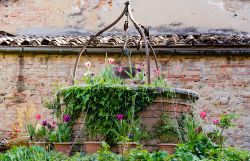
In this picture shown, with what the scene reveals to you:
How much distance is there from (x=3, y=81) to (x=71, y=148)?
16.1ft

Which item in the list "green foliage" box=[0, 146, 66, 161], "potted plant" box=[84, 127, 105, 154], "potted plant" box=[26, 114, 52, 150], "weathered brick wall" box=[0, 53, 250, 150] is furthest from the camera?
"weathered brick wall" box=[0, 53, 250, 150]

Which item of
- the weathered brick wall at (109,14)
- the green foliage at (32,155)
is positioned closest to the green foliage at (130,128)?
the green foliage at (32,155)

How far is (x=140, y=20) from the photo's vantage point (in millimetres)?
11727

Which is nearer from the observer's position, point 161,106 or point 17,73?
point 161,106

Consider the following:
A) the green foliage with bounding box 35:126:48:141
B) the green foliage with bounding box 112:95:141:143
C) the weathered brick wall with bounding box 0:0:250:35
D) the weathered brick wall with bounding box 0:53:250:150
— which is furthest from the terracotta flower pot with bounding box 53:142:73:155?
the weathered brick wall with bounding box 0:0:250:35

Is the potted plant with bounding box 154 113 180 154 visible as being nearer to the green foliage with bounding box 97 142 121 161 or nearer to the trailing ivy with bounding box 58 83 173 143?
the trailing ivy with bounding box 58 83 173 143

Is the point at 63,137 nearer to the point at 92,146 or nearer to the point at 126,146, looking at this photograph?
the point at 92,146

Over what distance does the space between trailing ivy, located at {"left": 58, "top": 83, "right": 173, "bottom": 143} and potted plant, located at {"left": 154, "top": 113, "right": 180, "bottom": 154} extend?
243 mm

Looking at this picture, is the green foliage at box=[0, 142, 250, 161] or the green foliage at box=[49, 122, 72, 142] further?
the green foliage at box=[49, 122, 72, 142]

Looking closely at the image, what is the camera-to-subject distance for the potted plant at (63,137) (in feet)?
18.7

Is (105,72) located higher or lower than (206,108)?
Result: higher

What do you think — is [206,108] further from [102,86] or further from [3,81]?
[102,86]

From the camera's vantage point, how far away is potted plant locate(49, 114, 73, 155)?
225 inches

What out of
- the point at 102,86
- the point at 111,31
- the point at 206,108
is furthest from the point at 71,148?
the point at 111,31
